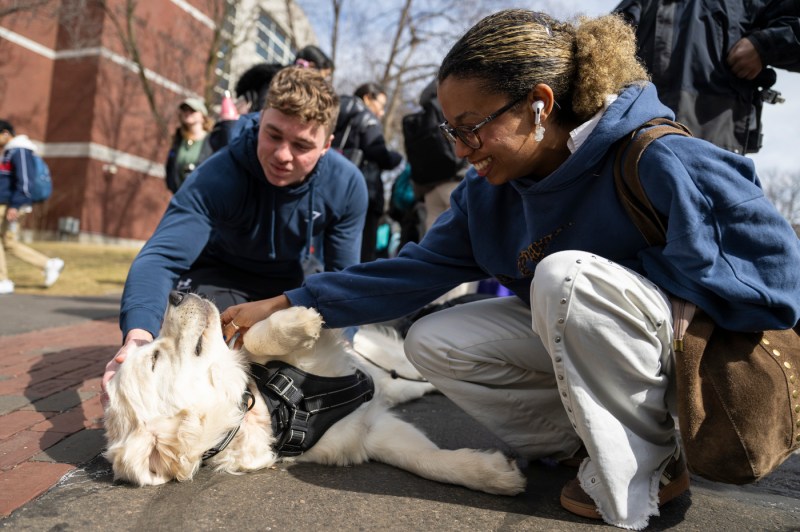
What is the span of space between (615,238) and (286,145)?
1.77m

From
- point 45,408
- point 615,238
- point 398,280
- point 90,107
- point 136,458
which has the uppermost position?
point 90,107

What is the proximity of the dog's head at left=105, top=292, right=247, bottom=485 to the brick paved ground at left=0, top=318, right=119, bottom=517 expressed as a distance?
29 centimetres

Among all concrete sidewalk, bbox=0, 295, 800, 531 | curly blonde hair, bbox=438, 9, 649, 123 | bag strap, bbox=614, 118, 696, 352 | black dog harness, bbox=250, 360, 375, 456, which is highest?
curly blonde hair, bbox=438, 9, 649, 123

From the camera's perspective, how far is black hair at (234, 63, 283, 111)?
568cm

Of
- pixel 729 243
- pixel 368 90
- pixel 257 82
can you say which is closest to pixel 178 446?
pixel 729 243

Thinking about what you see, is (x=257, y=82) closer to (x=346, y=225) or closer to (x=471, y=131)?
(x=346, y=225)

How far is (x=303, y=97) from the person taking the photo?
3086mm

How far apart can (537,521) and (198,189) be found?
231cm

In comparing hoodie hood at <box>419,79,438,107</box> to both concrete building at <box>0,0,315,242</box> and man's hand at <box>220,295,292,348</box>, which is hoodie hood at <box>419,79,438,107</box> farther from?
concrete building at <box>0,0,315,242</box>

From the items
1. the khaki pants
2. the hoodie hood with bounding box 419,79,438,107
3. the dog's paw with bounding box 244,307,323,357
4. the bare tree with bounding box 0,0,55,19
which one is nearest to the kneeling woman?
the dog's paw with bounding box 244,307,323,357

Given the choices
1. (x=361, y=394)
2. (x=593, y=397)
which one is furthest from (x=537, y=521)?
(x=361, y=394)

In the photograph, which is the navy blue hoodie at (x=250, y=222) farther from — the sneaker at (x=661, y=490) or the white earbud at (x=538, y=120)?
the sneaker at (x=661, y=490)

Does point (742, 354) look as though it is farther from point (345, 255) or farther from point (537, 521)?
point (345, 255)

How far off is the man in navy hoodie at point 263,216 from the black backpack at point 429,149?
1733 mm
